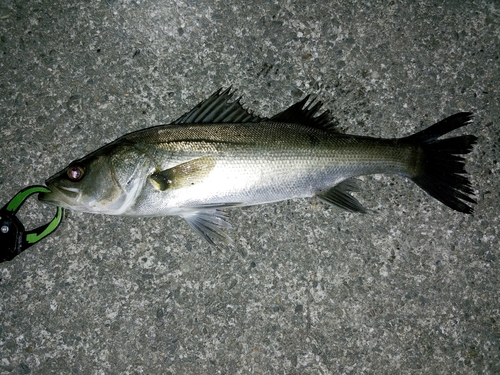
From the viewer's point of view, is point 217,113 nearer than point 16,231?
Yes

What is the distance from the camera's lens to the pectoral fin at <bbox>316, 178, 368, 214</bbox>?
2262mm

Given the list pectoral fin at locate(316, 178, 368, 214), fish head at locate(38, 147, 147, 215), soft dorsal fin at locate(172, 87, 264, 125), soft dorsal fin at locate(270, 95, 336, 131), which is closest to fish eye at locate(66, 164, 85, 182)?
fish head at locate(38, 147, 147, 215)

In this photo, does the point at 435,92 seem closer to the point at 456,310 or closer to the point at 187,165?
the point at 456,310

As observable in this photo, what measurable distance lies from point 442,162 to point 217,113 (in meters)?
1.41

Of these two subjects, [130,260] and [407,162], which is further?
[130,260]

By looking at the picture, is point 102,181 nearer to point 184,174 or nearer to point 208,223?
point 184,174

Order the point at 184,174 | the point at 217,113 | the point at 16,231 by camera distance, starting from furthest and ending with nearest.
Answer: the point at 16,231 < the point at 217,113 < the point at 184,174

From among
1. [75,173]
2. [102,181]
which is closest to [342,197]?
[102,181]

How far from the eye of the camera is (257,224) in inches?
96.3

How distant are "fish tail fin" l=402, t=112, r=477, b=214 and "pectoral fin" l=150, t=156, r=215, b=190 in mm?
1218

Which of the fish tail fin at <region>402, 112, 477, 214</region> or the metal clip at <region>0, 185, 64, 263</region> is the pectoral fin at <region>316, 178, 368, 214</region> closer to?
the fish tail fin at <region>402, 112, 477, 214</region>

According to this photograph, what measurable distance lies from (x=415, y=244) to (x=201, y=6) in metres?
2.17

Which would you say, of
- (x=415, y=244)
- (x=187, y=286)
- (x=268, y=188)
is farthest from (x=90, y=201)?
(x=415, y=244)

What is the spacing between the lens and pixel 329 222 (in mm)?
2467
